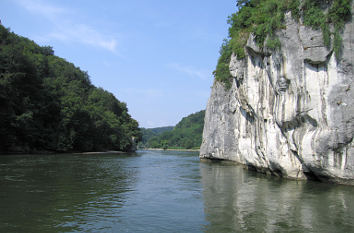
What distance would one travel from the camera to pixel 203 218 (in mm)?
10062

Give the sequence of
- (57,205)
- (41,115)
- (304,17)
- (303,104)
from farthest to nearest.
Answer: (41,115) < (303,104) < (304,17) < (57,205)

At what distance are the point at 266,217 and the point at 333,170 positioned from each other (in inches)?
253

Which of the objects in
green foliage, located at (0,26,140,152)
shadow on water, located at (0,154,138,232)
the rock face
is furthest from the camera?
green foliage, located at (0,26,140,152)

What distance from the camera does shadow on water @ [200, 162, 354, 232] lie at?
902 cm

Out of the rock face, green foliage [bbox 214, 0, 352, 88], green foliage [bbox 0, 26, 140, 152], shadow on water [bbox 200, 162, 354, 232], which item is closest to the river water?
shadow on water [bbox 200, 162, 354, 232]

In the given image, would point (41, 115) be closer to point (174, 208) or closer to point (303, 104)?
point (303, 104)

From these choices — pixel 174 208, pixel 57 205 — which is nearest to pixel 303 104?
pixel 174 208

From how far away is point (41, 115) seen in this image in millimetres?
57312

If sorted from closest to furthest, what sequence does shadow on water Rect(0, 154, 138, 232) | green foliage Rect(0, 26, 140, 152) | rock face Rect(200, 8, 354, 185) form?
shadow on water Rect(0, 154, 138, 232)
rock face Rect(200, 8, 354, 185)
green foliage Rect(0, 26, 140, 152)

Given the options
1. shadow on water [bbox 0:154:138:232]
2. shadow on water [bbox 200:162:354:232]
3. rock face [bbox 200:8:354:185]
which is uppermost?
rock face [bbox 200:8:354:185]

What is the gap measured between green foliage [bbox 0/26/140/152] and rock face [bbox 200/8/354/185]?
127ft

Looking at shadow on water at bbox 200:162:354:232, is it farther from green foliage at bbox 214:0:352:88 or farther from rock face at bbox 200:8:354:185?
green foliage at bbox 214:0:352:88

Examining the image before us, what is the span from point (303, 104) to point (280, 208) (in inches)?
243

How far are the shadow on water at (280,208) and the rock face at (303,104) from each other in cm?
151
